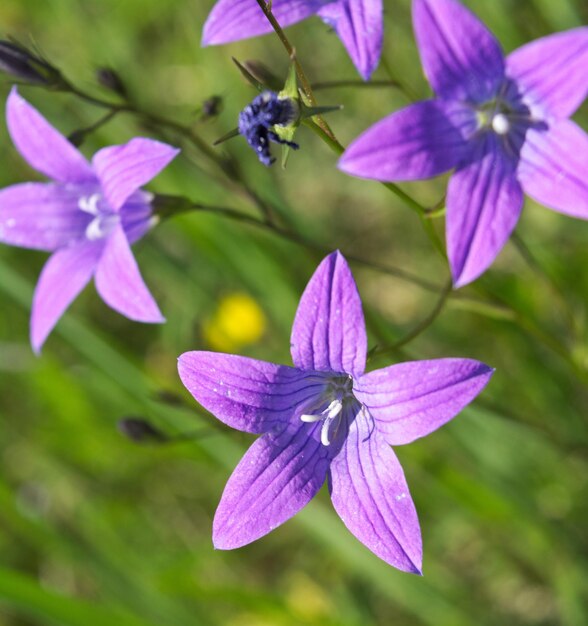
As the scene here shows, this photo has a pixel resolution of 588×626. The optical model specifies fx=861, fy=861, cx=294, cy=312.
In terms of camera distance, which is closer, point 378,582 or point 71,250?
point 71,250

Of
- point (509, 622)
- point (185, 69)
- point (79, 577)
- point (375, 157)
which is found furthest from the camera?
point (185, 69)

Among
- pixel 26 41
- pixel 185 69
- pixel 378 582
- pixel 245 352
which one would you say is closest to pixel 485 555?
pixel 378 582

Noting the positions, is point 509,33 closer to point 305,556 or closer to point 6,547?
point 305,556

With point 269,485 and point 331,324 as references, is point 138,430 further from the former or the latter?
point 331,324

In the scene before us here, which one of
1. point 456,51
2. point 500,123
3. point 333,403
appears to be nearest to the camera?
point 456,51

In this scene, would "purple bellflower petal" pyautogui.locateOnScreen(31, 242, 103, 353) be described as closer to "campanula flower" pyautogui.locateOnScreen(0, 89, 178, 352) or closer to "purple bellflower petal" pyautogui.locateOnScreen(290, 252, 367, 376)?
"campanula flower" pyautogui.locateOnScreen(0, 89, 178, 352)

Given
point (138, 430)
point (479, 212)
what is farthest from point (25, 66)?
point (479, 212)

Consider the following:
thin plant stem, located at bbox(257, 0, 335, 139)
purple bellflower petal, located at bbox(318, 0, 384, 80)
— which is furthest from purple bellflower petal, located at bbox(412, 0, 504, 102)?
thin plant stem, located at bbox(257, 0, 335, 139)
